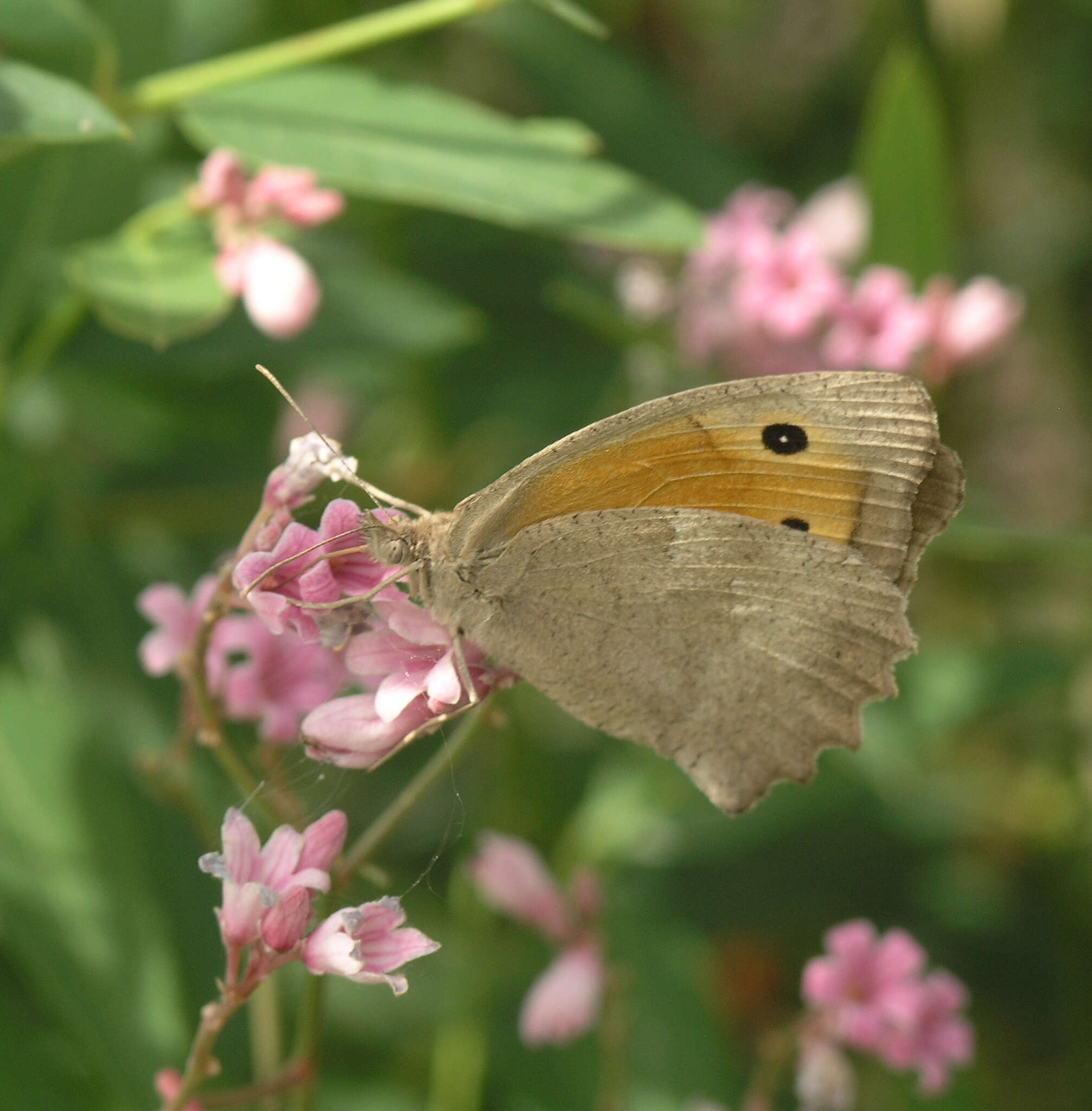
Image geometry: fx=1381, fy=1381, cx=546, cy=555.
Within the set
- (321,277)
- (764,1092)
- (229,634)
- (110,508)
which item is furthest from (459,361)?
(764,1092)

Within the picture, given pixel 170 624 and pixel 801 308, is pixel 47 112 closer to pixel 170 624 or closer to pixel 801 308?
pixel 170 624

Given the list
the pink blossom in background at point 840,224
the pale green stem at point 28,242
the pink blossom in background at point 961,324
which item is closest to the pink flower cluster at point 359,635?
the pale green stem at point 28,242

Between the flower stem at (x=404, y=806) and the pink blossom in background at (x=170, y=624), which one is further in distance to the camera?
the pink blossom in background at (x=170, y=624)

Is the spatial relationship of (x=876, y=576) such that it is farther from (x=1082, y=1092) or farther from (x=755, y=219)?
(x=1082, y=1092)

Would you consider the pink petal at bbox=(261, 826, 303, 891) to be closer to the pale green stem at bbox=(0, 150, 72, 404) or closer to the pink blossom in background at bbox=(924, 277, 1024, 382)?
the pale green stem at bbox=(0, 150, 72, 404)

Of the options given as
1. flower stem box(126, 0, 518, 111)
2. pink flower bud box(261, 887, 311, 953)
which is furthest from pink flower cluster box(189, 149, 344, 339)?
pink flower bud box(261, 887, 311, 953)

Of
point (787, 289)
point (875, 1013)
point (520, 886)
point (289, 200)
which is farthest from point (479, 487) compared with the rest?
point (875, 1013)

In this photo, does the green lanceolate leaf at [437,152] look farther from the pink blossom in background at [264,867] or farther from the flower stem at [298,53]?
the pink blossom in background at [264,867]

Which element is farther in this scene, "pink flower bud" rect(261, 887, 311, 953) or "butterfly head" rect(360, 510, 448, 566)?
"butterfly head" rect(360, 510, 448, 566)
